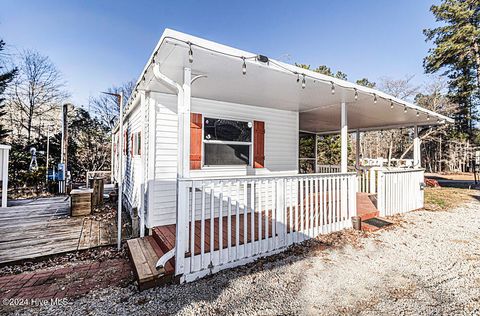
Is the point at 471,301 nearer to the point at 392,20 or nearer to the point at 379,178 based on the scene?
the point at 379,178

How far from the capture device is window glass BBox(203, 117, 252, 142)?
4586 mm

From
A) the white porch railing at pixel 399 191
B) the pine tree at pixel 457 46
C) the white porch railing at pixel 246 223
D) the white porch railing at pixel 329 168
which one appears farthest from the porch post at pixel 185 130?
the pine tree at pixel 457 46

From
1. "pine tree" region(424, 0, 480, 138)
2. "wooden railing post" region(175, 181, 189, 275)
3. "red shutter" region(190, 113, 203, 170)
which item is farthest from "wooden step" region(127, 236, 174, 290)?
"pine tree" region(424, 0, 480, 138)

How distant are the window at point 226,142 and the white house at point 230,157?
0.02 m

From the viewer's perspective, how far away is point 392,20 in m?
8.36

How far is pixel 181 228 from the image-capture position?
2.59 meters

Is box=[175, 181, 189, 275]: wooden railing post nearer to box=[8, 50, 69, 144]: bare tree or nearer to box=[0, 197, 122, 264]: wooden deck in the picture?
box=[0, 197, 122, 264]: wooden deck

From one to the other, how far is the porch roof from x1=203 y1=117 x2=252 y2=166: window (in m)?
0.53

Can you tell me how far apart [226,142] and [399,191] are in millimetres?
4617

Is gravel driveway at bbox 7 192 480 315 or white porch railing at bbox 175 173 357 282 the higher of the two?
white porch railing at bbox 175 173 357 282

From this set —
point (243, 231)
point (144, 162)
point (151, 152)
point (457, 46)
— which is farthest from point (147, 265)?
point (457, 46)

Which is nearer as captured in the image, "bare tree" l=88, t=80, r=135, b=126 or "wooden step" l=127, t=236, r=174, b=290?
"wooden step" l=127, t=236, r=174, b=290

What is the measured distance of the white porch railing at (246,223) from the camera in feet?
8.64

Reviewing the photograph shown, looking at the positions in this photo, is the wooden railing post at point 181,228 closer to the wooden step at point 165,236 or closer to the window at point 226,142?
the wooden step at point 165,236
